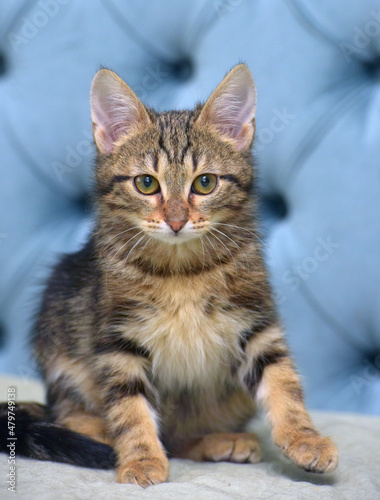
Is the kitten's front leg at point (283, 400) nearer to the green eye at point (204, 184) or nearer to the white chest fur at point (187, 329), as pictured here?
the white chest fur at point (187, 329)

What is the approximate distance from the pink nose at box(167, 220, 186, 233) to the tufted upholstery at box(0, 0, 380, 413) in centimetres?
40

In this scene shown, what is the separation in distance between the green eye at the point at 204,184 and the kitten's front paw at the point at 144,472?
0.45 m

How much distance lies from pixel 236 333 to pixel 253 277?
0.35 ft

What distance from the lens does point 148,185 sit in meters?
1.11

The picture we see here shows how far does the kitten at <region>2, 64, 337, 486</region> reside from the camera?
106cm

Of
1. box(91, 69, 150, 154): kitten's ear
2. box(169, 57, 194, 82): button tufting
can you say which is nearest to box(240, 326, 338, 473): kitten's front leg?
box(91, 69, 150, 154): kitten's ear

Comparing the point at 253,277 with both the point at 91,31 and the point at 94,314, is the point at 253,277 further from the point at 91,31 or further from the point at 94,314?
the point at 91,31

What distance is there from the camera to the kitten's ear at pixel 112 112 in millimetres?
1157

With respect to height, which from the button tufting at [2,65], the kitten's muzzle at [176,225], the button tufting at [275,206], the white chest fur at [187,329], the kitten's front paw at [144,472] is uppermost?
the button tufting at [2,65]

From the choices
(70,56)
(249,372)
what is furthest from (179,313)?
(70,56)

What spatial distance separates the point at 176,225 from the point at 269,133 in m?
0.54

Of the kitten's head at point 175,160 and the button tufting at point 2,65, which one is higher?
the button tufting at point 2,65

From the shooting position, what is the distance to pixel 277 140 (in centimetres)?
149

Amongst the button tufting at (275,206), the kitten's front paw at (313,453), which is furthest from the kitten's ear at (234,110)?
the kitten's front paw at (313,453)
